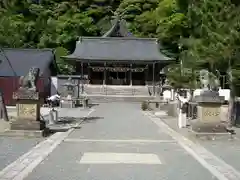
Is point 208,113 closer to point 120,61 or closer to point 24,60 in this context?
point 24,60

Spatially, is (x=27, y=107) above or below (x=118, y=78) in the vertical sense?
below

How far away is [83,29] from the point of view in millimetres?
64750

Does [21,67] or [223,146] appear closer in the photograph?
[223,146]

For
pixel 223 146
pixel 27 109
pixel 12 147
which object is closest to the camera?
pixel 12 147

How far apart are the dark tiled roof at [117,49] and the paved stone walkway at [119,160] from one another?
127 feet

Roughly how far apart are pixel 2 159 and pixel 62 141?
4002mm

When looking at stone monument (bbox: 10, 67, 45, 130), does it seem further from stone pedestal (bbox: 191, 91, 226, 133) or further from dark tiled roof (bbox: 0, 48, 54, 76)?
dark tiled roof (bbox: 0, 48, 54, 76)

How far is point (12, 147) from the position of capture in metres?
12.6

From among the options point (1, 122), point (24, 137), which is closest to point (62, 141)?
point (24, 137)

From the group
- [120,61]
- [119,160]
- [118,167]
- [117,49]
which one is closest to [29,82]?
[119,160]

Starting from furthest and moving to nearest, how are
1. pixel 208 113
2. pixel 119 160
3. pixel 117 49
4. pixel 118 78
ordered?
pixel 117 49
pixel 118 78
pixel 208 113
pixel 119 160

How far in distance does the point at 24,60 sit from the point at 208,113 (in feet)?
96.8

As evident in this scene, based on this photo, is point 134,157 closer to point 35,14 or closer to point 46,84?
point 46,84

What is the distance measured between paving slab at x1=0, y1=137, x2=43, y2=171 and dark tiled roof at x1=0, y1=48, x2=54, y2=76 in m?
26.5
